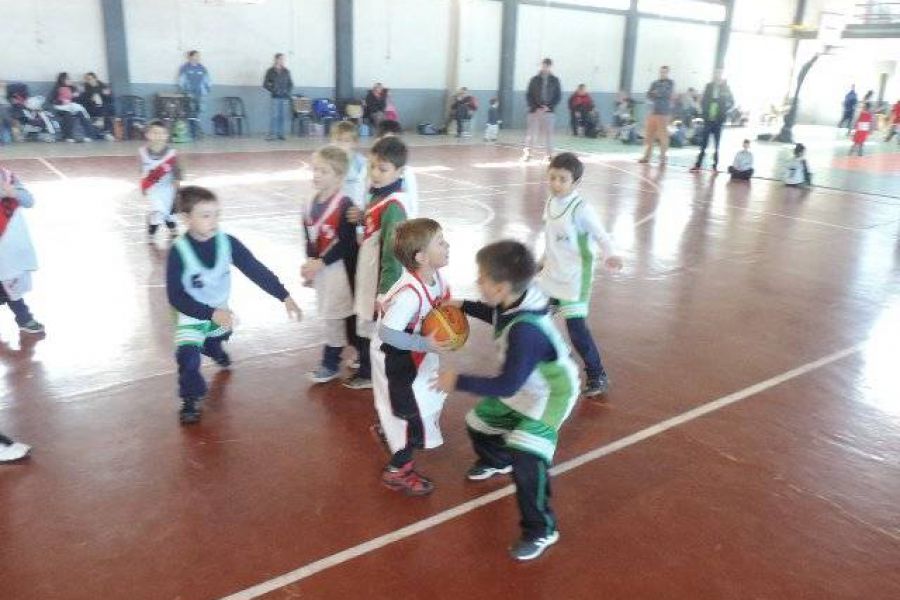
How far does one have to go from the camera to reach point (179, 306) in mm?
4391

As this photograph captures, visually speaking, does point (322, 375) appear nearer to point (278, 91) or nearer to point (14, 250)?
point (14, 250)

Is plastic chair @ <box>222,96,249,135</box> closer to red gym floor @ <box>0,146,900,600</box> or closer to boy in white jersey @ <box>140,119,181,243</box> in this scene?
boy in white jersey @ <box>140,119,181,243</box>

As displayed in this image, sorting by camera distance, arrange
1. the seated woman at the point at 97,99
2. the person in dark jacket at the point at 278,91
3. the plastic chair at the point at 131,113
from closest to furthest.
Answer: the seated woman at the point at 97,99 < the plastic chair at the point at 131,113 < the person in dark jacket at the point at 278,91

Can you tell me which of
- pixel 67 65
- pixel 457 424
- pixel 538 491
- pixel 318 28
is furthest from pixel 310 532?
pixel 318 28

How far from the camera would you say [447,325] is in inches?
137

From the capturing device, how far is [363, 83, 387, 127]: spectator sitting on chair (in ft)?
71.1

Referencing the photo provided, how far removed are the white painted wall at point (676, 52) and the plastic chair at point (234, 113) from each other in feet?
54.9

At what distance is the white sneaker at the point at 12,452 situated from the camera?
403 centimetres

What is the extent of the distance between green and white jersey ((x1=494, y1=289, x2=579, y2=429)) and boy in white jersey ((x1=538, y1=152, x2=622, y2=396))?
1.64 meters

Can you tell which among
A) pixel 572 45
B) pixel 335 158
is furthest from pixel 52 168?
pixel 572 45

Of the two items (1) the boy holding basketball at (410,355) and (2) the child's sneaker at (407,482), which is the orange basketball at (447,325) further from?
(2) the child's sneaker at (407,482)

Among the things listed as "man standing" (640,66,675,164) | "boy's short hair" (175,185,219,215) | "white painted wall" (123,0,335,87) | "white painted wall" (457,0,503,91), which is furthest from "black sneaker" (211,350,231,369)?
"white painted wall" (457,0,503,91)

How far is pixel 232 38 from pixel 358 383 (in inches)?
720

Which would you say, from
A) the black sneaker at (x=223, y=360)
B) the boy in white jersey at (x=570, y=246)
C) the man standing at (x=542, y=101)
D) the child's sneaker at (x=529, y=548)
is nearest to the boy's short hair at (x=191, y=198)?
the black sneaker at (x=223, y=360)
